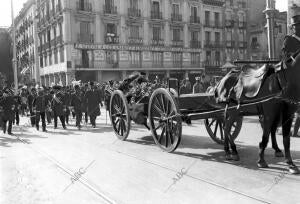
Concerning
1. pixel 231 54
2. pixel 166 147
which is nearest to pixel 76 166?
pixel 166 147

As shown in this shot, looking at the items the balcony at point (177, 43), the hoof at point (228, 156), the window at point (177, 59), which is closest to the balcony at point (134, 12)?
the balcony at point (177, 43)

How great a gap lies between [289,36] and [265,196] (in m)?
2.32

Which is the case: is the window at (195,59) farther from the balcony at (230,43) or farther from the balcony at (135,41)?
the balcony at (135,41)

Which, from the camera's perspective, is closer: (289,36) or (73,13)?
(289,36)

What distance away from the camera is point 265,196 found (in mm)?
4426

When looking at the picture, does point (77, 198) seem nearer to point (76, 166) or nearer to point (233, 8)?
point (76, 166)

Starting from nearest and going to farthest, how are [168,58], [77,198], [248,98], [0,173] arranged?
[77,198] → [248,98] → [0,173] → [168,58]

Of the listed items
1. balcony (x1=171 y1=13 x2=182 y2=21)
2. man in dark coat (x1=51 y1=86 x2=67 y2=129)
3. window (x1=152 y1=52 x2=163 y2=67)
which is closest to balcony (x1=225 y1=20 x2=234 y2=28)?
balcony (x1=171 y1=13 x2=182 y2=21)

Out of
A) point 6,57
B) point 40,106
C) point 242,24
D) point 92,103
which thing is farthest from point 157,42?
point 40,106

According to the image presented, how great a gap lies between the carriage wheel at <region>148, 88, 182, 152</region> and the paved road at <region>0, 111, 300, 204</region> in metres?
0.25

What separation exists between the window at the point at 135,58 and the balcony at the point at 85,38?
4421 mm

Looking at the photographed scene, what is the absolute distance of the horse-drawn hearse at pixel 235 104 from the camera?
216 inches

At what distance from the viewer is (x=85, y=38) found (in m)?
34.7

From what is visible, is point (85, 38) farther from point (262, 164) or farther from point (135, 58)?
point (262, 164)
